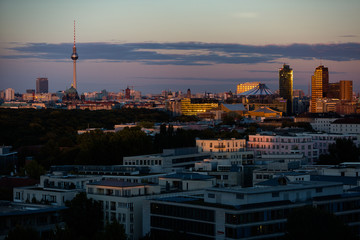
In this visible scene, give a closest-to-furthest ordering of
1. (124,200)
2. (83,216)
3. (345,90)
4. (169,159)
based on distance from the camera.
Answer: (83,216)
(124,200)
(169,159)
(345,90)

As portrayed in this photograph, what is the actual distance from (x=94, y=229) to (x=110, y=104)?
532 ft

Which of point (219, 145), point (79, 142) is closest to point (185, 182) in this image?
point (219, 145)

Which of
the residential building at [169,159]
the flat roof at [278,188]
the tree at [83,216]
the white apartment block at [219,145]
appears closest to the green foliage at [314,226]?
the flat roof at [278,188]

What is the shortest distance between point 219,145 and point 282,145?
21.2ft

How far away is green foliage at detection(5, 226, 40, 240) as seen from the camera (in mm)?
25609

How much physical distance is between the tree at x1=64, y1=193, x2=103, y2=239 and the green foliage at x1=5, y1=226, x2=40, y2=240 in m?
3.25

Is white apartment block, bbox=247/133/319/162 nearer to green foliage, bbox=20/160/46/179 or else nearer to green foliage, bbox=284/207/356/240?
green foliage, bbox=20/160/46/179

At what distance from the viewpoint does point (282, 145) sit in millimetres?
60625

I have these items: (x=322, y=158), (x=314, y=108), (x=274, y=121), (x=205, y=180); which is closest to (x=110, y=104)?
(x=314, y=108)

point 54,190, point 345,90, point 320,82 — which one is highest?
point 320,82

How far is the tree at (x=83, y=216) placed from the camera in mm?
29781

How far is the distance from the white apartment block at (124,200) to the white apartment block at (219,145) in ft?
79.9

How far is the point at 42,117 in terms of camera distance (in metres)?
102

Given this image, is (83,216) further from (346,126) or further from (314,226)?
(346,126)
